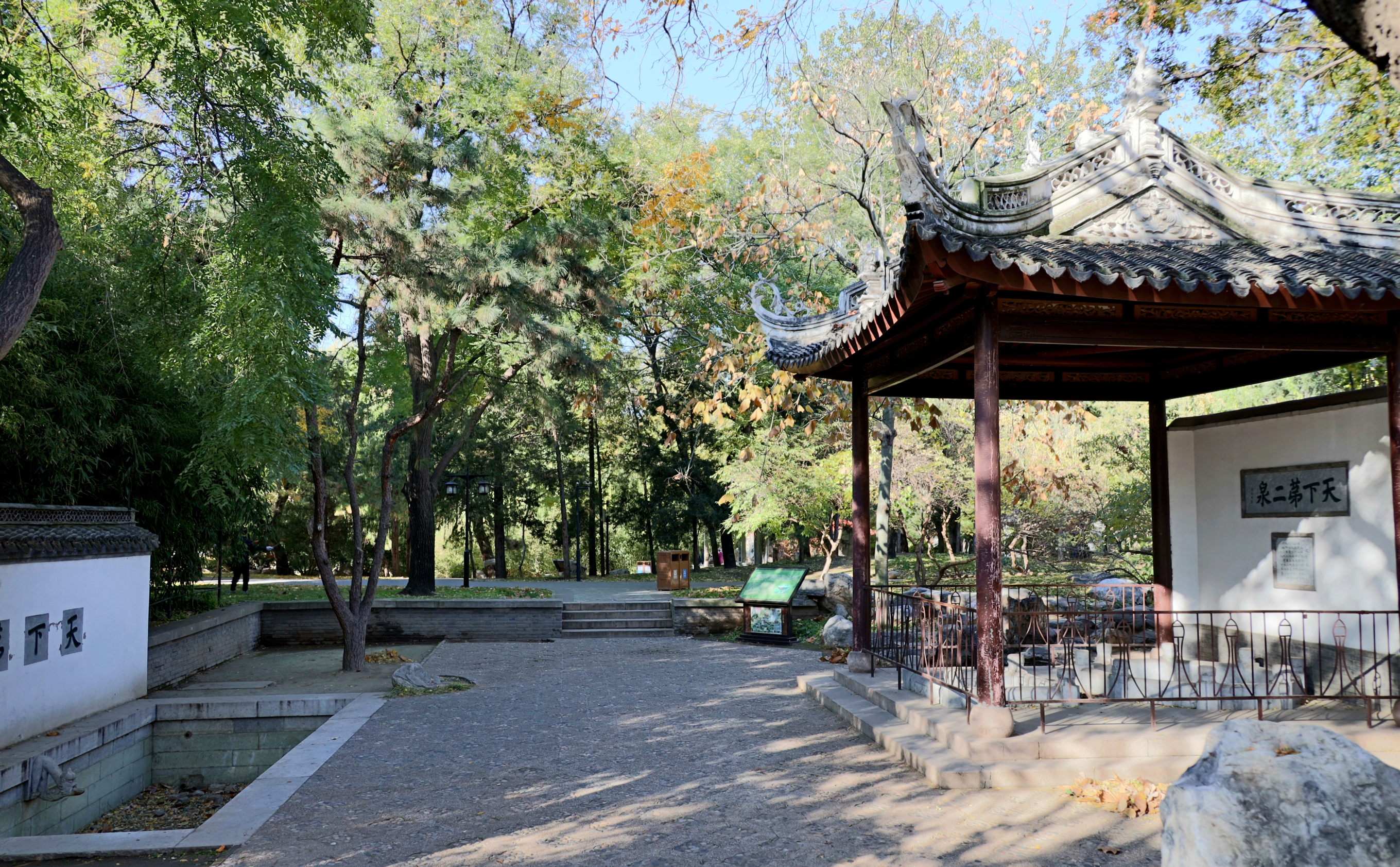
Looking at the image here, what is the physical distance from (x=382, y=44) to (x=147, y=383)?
7254 millimetres

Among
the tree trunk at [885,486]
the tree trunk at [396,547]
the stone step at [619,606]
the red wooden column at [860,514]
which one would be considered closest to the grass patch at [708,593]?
the stone step at [619,606]

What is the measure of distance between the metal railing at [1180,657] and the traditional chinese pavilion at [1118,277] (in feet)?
2.36

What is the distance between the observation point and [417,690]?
9883mm

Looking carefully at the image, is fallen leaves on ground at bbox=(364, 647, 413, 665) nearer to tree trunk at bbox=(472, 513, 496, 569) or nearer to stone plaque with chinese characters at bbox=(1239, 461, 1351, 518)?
stone plaque with chinese characters at bbox=(1239, 461, 1351, 518)

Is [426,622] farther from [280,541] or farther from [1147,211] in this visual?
[280,541]

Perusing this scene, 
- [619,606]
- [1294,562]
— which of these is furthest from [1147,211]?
[619,606]

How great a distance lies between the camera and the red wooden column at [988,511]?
6.06 meters

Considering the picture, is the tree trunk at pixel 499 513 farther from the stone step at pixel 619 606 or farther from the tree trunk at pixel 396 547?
the stone step at pixel 619 606

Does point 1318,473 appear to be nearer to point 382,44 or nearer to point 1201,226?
point 1201,226

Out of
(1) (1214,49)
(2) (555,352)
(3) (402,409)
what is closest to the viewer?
(1) (1214,49)

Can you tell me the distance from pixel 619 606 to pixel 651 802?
10.9 metres

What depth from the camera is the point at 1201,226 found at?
6.95m

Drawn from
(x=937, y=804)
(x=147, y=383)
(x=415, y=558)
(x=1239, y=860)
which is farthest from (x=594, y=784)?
(x=415, y=558)

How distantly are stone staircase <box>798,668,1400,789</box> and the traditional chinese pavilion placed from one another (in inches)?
14.5
